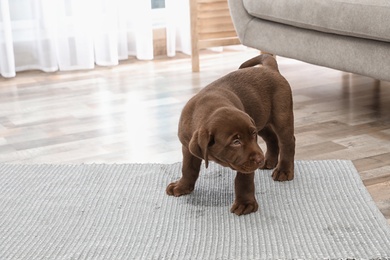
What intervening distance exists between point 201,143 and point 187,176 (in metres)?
0.24

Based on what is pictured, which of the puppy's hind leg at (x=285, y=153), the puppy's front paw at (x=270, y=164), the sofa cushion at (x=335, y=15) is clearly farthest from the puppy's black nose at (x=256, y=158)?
the sofa cushion at (x=335, y=15)

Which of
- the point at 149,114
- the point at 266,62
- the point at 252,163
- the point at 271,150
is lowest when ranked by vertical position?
the point at 149,114

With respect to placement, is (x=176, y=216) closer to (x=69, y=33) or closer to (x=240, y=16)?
(x=240, y=16)

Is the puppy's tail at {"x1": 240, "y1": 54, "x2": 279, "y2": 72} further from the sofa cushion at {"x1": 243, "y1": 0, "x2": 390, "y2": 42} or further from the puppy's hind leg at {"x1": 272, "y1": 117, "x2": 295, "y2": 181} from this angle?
the sofa cushion at {"x1": 243, "y1": 0, "x2": 390, "y2": 42}

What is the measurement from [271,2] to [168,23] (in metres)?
1.06

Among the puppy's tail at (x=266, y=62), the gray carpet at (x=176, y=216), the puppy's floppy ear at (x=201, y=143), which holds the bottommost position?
the gray carpet at (x=176, y=216)

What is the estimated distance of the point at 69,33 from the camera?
3520mm

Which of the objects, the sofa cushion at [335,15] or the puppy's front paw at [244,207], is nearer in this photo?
the puppy's front paw at [244,207]

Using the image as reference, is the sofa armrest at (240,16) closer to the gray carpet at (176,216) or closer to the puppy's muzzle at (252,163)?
the gray carpet at (176,216)

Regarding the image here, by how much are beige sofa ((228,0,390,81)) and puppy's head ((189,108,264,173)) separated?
0.86 m

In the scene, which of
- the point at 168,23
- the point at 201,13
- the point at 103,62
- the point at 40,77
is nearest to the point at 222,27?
the point at 201,13

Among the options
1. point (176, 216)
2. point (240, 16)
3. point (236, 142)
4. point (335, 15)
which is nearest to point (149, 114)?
point (240, 16)

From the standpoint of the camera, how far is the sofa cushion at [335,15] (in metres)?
2.24

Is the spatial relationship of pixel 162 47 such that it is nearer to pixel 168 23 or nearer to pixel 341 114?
pixel 168 23
